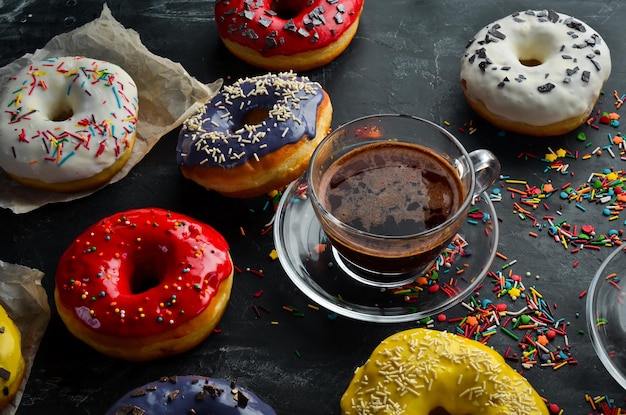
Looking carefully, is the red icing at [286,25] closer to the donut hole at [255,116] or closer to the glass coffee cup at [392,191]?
the donut hole at [255,116]

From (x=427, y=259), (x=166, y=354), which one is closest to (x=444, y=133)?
(x=427, y=259)

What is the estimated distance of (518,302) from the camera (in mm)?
2568

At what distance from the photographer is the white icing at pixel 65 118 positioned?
2854mm

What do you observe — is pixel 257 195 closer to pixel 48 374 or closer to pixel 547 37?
pixel 48 374

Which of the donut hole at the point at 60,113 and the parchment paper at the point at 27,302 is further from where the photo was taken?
the donut hole at the point at 60,113

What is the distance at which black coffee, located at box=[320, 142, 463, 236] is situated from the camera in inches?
94.3

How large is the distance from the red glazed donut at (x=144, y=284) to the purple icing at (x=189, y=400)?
202 mm

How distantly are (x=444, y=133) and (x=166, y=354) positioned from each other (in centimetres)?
115

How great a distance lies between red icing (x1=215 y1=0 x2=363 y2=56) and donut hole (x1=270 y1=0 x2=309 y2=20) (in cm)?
6

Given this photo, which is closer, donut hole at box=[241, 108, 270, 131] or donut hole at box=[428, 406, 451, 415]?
donut hole at box=[428, 406, 451, 415]

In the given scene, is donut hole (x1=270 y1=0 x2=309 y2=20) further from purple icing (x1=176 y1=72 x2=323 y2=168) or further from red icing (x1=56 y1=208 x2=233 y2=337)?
red icing (x1=56 y1=208 x2=233 y2=337)

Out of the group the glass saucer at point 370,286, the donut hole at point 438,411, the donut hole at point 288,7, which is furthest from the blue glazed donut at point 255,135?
the donut hole at point 438,411

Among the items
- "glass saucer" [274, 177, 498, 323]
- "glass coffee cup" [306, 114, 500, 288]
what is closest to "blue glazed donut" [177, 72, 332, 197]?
"glass saucer" [274, 177, 498, 323]

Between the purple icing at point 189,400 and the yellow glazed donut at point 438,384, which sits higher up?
the yellow glazed donut at point 438,384
